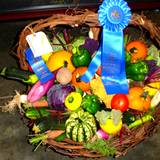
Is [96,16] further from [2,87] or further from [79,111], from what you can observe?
[2,87]

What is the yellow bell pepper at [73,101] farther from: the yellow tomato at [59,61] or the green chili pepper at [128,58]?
the green chili pepper at [128,58]

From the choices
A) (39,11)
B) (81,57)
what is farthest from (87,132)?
(39,11)

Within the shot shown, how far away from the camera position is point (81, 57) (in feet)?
5.53

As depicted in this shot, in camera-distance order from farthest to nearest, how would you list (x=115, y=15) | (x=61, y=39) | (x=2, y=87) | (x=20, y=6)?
(x=20, y=6)
(x=2, y=87)
(x=61, y=39)
(x=115, y=15)

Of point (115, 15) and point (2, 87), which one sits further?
point (2, 87)

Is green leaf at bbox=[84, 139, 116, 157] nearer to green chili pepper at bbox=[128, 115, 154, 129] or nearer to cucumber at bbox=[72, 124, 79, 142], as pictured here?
cucumber at bbox=[72, 124, 79, 142]

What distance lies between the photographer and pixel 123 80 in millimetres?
1681

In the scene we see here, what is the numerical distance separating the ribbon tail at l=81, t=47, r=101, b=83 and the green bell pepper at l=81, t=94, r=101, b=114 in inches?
4.1

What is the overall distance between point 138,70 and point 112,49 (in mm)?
203

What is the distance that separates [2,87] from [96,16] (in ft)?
→ 3.76

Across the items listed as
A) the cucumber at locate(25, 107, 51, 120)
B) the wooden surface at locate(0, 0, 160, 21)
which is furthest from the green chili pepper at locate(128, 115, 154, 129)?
the wooden surface at locate(0, 0, 160, 21)

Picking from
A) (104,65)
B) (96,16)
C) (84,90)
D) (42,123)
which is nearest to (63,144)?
(42,123)

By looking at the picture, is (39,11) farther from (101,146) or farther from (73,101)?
(101,146)

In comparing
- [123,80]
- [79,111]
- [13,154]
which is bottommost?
[13,154]
